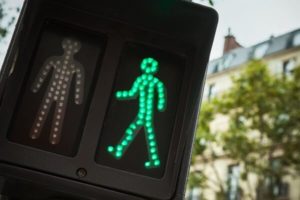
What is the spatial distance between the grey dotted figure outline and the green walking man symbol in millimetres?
117

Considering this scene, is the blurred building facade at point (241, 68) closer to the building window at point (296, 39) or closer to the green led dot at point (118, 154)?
the building window at point (296, 39)

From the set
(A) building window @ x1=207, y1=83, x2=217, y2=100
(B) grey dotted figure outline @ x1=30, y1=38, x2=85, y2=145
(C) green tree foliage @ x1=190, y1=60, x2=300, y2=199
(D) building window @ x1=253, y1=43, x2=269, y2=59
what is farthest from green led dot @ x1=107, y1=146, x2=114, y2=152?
(D) building window @ x1=253, y1=43, x2=269, y2=59

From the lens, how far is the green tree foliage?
15.2 meters

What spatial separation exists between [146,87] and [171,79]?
0.30 feet

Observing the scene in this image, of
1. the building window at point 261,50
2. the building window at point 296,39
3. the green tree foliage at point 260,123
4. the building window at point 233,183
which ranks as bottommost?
the building window at point 233,183

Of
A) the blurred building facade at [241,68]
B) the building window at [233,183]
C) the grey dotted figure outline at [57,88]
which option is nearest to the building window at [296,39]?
the blurred building facade at [241,68]

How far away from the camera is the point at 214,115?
16.8 metres

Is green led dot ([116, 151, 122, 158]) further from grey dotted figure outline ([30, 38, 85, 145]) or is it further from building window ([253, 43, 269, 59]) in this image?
building window ([253, 43, 269, 59])

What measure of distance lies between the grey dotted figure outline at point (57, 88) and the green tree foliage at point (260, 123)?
14.3 m

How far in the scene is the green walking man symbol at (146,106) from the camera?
1.26 metres

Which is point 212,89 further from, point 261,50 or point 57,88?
point 57,88

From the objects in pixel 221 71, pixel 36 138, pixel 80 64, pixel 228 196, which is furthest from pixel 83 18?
pixel 221 71

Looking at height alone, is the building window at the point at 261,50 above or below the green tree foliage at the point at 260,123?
above

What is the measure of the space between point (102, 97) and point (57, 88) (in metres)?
0.12
